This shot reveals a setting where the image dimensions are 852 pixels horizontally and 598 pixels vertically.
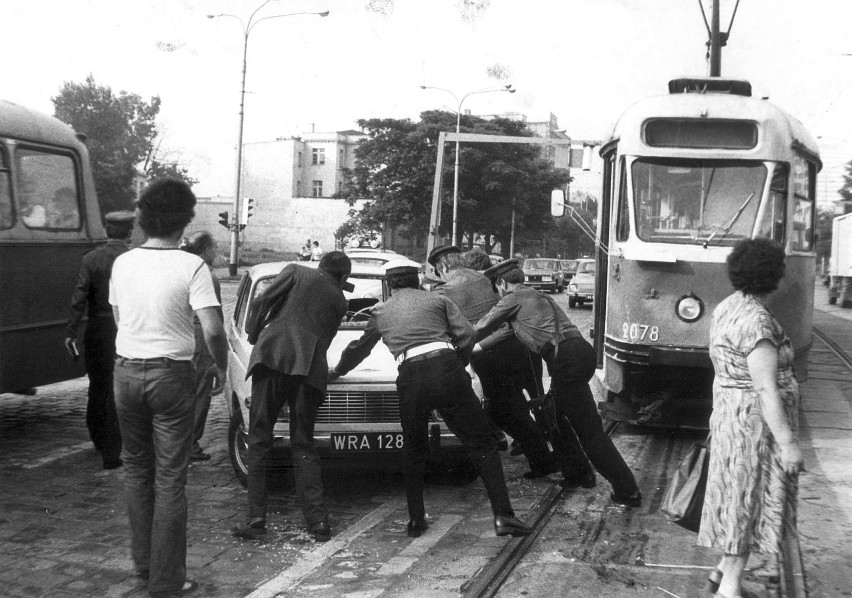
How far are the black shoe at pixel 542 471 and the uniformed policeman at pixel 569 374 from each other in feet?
1.03

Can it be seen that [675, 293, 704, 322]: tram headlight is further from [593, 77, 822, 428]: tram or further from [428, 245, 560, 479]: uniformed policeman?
[428, 245, 560, 479]: uniformed policeman

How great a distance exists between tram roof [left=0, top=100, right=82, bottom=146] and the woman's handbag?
6310 mm

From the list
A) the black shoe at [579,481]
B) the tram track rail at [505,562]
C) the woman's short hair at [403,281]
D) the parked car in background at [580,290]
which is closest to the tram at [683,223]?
the black shoe at [579,481]

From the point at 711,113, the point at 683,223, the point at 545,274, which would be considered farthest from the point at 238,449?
the point at 545,274

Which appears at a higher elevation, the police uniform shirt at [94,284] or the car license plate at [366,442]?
the police uniform shirt at [94,284]

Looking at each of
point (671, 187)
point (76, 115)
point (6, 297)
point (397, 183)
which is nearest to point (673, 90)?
point (671, 187)

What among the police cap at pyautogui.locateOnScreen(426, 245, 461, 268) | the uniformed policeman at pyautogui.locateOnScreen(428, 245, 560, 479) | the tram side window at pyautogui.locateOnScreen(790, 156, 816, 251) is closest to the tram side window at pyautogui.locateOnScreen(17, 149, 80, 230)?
the police cap at pyautogui.locateOnScreen(426, 245, 461, 268)

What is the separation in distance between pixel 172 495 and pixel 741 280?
2.92m

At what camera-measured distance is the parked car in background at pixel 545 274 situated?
42.3 meters

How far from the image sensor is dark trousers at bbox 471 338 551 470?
24.1 feet

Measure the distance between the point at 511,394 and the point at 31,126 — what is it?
4.93 m

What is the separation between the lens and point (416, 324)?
5.69 m

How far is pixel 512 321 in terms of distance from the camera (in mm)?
6871

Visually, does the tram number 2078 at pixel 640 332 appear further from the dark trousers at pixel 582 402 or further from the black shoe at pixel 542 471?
the dark trousers at pixel 582 402
